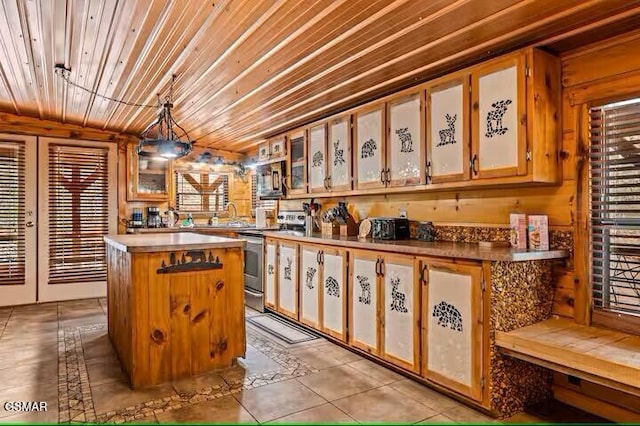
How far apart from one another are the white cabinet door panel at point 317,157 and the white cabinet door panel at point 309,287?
0.83 m

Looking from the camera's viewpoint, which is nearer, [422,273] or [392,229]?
[422,273]

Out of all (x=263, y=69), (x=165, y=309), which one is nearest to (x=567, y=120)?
(x=263, y=69)

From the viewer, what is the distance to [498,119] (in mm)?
2627

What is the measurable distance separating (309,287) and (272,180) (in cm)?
190

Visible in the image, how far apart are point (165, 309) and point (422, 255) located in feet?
5.95

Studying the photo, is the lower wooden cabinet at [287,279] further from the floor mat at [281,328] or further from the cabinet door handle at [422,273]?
the cabinet door handle at [422,273]

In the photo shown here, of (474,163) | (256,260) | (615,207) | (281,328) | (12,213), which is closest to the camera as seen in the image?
(615,207)

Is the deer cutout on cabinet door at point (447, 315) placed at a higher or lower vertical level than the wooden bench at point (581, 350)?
higher

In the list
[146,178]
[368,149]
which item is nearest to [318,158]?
[368,149]

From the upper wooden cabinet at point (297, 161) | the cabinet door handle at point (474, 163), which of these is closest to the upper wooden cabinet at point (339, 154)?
the upper wooden cabinet at point (297, 161)

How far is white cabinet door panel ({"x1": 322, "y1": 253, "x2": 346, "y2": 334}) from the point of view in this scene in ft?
11.4

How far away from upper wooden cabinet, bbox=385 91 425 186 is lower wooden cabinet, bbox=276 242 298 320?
1.34 metres

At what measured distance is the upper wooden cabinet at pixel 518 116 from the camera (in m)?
2.46

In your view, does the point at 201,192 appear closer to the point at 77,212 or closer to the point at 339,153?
the point at 77,212
